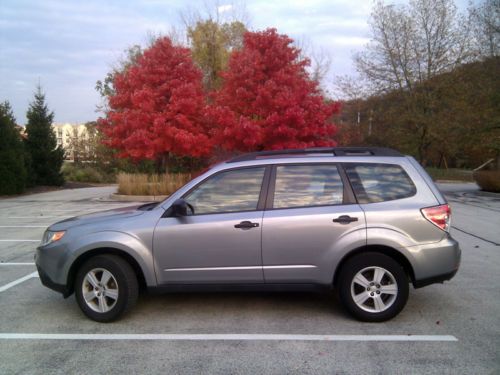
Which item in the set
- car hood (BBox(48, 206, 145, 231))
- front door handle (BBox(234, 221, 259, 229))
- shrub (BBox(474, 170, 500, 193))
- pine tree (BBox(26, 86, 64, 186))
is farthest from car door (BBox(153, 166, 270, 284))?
pine tree (BBox(26, 86, 64, 186))

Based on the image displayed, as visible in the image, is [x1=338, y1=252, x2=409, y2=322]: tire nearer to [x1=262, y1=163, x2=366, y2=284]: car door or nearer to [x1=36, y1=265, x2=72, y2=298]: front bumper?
[x1=262, y1=163, x2=366, y2=284]: car door

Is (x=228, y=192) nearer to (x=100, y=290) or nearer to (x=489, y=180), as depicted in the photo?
(x=100, y=290)

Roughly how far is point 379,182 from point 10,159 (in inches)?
875

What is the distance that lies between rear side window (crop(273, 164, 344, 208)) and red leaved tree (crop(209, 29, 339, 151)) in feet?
36.9

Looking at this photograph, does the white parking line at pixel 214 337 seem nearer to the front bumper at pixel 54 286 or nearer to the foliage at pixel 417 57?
the front bumper at pixel 54 286

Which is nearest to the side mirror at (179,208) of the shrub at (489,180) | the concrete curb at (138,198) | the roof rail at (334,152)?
the roof rail at (334,152)

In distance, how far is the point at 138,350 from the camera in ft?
12.6

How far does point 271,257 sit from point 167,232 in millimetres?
1092

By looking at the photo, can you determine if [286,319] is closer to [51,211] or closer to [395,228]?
[395,228]

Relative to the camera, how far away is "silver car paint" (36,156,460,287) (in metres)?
4.30

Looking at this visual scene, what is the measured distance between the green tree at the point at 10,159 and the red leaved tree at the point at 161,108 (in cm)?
692

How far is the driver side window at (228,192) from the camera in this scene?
177 inches

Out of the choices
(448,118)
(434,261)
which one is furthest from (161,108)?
(448,118)

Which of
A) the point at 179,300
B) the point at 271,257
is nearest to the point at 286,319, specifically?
the point at 271,257
